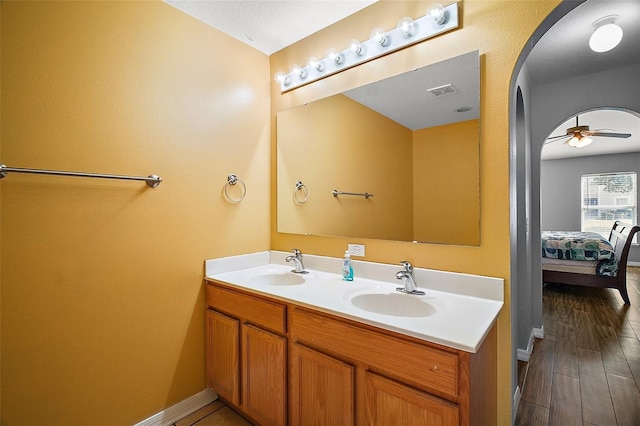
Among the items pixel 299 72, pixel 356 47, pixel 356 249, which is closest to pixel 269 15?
pixel 299 72

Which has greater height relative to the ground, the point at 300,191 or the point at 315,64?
the point at 315,64

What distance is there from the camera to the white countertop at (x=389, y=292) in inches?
40.8

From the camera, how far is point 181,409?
68.3 inches

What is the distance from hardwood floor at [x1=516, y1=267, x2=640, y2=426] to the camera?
68.8 inches

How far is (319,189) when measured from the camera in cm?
208

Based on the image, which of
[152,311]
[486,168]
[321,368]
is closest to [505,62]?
[486,168]

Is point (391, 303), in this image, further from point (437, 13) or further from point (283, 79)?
point (283, 79)

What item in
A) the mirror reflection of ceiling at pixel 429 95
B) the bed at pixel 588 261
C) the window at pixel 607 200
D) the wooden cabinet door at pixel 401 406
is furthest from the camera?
the window at pixel 607 200

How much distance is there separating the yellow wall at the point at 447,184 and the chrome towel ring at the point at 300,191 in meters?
0.78

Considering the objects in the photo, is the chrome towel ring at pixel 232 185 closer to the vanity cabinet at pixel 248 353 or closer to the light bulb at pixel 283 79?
the vanity cabinet at pixel 248 353

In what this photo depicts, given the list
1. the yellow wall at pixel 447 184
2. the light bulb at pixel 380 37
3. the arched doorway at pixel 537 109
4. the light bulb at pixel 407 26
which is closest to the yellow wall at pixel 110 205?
the light bulb at pixel 380 37

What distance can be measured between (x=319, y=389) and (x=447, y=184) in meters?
1.15

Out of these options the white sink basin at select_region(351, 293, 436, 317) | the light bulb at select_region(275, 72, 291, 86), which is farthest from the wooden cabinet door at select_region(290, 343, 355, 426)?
the light bulb at select_region(275, 72, 291, 86)

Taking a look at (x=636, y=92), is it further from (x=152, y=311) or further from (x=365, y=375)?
(x=152, y=311)
